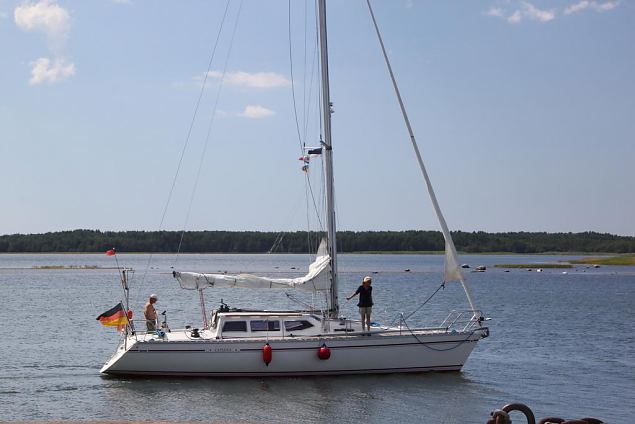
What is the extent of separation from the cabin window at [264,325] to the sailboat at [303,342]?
3cm

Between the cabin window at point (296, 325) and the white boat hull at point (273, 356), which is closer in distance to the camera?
the white boat hull at point (273, 356)

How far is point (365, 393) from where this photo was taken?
78.6ft

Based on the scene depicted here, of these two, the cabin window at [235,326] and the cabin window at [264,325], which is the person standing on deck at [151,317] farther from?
the cabin window at [264,325]

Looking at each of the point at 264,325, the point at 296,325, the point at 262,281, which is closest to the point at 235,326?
the point at 264,325

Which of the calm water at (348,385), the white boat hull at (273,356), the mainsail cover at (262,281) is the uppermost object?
the mainsail cover at (262,281)

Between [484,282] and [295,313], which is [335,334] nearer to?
[295,313]

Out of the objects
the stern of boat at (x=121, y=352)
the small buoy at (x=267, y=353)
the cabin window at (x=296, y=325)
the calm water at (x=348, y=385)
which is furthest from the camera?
the cabin window at (x=296, y=325)

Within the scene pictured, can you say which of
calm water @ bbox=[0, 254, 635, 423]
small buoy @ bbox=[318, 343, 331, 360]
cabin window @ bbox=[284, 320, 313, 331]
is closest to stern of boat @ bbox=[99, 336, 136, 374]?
calm water @ bbox=[0, 254, 635, 423]

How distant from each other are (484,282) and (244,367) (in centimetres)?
6566

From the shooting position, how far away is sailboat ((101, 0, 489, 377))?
25.0 m

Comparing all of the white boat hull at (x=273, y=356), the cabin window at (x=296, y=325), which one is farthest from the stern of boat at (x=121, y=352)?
the cabin window at (x=296, y=325)

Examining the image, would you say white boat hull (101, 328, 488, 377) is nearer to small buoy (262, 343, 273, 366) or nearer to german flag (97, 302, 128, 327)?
small buoy (262, 343, 273, 366)

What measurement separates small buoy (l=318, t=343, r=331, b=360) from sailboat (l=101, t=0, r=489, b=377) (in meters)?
0.03

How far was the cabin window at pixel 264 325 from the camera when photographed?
1004 inches
